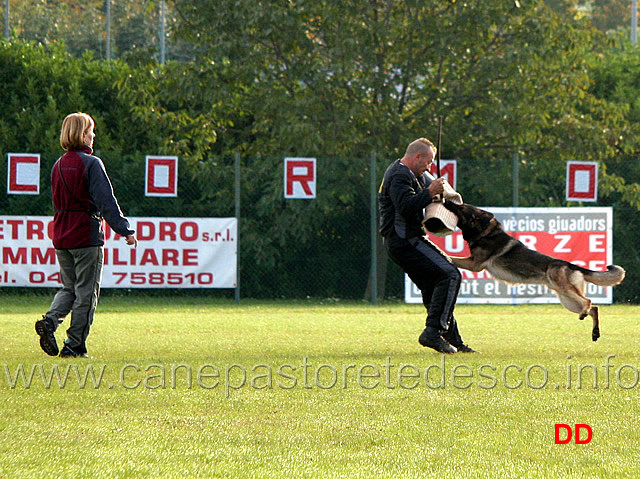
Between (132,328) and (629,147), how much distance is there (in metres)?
11.3

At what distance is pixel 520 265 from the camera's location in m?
8.96

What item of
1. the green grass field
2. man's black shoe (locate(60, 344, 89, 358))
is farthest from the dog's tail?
man's black shoe (locate(60, 344, 89, 358))

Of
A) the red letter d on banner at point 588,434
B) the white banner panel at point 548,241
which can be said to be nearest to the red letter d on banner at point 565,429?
the red letter d on banner at point 588,434

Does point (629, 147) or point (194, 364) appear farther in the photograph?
point (629, 147)

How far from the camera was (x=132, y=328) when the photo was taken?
463 inches

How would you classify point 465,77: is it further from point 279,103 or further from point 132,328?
point 132,328

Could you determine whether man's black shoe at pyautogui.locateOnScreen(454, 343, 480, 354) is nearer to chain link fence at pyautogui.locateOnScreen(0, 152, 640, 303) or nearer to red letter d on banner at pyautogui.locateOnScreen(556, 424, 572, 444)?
red letter d on banner at pyautogui.locateOnScreen(556, 424, 572, 444)

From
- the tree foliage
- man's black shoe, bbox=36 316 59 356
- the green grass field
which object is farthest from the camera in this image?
the tree foliage

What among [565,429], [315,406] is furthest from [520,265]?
[565,429]

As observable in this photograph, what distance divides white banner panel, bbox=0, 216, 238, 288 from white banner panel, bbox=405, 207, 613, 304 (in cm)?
313

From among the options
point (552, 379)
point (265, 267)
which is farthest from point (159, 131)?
point (552, 379)

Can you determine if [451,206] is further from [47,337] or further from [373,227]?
[373,227]

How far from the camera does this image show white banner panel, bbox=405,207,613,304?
640 inches

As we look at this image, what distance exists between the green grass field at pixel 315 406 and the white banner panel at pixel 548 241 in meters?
5.23
